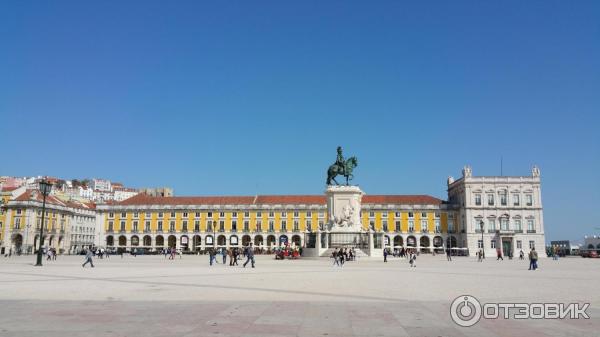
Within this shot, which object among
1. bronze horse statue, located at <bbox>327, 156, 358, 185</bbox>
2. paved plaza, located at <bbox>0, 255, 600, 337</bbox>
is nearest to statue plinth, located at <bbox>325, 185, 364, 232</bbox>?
bronze horse statue, located at <bbox>327, 156, 358, 185</bbox>

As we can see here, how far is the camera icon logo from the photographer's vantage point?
8648 mm

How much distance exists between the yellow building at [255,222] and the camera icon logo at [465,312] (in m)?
82.2

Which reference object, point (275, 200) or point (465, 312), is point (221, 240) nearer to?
point (275, 200)

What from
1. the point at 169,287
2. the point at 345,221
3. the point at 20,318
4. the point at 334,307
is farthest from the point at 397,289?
the point at 345,221

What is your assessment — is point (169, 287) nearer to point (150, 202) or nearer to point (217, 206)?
point (217, 206)

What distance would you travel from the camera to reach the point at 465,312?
9.60 metres

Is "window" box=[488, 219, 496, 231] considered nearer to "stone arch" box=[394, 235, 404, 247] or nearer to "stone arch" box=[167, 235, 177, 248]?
"stone arch" box=[394, 235, 404, 247]

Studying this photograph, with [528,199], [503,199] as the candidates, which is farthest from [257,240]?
[528,199]

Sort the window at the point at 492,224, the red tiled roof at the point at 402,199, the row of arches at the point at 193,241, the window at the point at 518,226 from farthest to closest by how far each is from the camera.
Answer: the red tiled roof at the point at 402,199, the row of arches at the point at 193,241, the window at the point at 492,224, the window at the point at 518,226

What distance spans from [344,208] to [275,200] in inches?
2102

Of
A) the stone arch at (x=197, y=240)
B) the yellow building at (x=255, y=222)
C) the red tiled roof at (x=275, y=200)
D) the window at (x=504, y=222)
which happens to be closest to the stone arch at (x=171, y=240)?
the yellow building at (x=255, y=222)

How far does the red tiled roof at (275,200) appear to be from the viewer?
9662 centimetres

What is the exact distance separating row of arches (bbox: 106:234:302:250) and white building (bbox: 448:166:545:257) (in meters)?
31.3

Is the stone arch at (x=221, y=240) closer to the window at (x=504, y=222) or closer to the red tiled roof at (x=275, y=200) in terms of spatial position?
the red tiled roof at (x=275, y=200)
